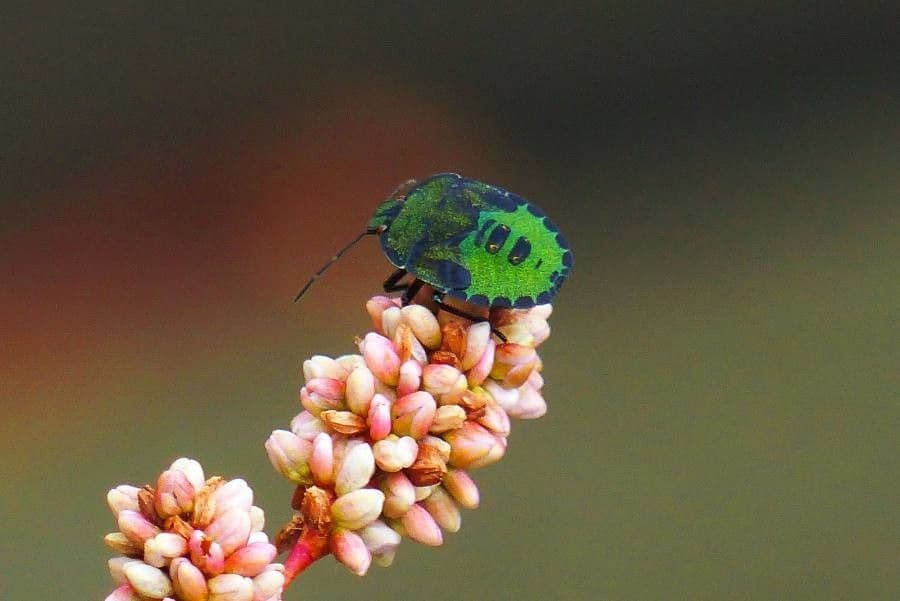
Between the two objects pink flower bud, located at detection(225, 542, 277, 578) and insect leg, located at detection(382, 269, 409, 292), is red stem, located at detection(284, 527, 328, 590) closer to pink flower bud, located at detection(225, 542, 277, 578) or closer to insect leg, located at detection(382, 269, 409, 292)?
pink flower bud, located at detection(225, 542, 277, 578)

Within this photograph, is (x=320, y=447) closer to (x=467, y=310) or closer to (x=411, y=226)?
(x=467, y=310)

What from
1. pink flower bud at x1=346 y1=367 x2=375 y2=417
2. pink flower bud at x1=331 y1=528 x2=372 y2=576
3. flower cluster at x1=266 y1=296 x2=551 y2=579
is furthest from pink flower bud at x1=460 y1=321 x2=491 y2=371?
pink flower bud at x1=331 y1=528 x2=372 y2=576

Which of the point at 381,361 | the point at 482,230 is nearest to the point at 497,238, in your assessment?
the point at 482,230

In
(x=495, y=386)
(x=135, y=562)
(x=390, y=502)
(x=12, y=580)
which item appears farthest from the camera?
(x=12, y=580)

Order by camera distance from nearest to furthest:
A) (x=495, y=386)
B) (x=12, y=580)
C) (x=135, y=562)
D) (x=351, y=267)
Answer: (x=135, y=562), (x=495, y=386), (x=12, y=580), (x=351, y=267)

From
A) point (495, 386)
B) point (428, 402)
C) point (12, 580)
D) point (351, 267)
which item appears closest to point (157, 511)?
point (428, 402)

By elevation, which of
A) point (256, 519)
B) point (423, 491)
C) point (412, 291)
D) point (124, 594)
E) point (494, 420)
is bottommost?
point (124, 594)

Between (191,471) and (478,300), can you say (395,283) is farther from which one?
(191,471)
